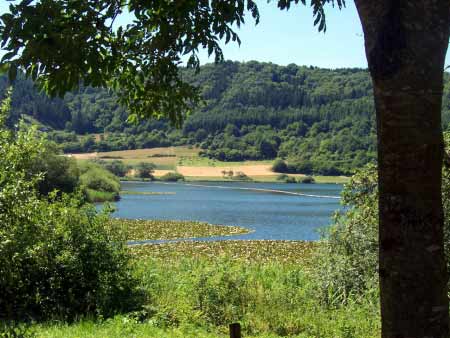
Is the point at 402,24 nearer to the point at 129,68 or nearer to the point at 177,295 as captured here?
the point at 129,68

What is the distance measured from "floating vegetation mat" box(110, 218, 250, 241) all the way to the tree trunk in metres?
Answer: 28.4

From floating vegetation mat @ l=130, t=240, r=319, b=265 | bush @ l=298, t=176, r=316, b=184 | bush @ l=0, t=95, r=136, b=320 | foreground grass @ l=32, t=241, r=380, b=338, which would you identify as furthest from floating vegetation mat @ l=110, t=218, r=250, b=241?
bush @ l=298, t=176, r=316, b=184

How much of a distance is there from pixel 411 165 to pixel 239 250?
23489 mm

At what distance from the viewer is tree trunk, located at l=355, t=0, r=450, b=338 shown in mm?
2938

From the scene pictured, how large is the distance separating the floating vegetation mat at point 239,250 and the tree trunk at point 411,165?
18866 mm

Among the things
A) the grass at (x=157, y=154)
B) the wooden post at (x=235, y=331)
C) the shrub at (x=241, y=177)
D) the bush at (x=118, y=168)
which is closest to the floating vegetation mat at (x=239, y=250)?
the wooden post at (x=235, y=331)

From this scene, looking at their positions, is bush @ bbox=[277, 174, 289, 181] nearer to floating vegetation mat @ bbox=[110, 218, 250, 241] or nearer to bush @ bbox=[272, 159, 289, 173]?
bush @ bbox=[272, 159, 289, 173]

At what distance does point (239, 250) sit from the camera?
2616 centimetres

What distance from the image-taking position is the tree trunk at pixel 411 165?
2.94 meters

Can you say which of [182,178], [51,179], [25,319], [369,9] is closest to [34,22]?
[369,9]

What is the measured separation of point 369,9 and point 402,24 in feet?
0.73

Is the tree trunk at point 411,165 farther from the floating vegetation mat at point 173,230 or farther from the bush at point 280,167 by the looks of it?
the bush at point 280,167

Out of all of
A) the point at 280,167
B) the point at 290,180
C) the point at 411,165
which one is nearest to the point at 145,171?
the point at 290,180

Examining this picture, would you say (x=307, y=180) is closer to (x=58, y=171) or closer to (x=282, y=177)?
(x=282, y=177)
